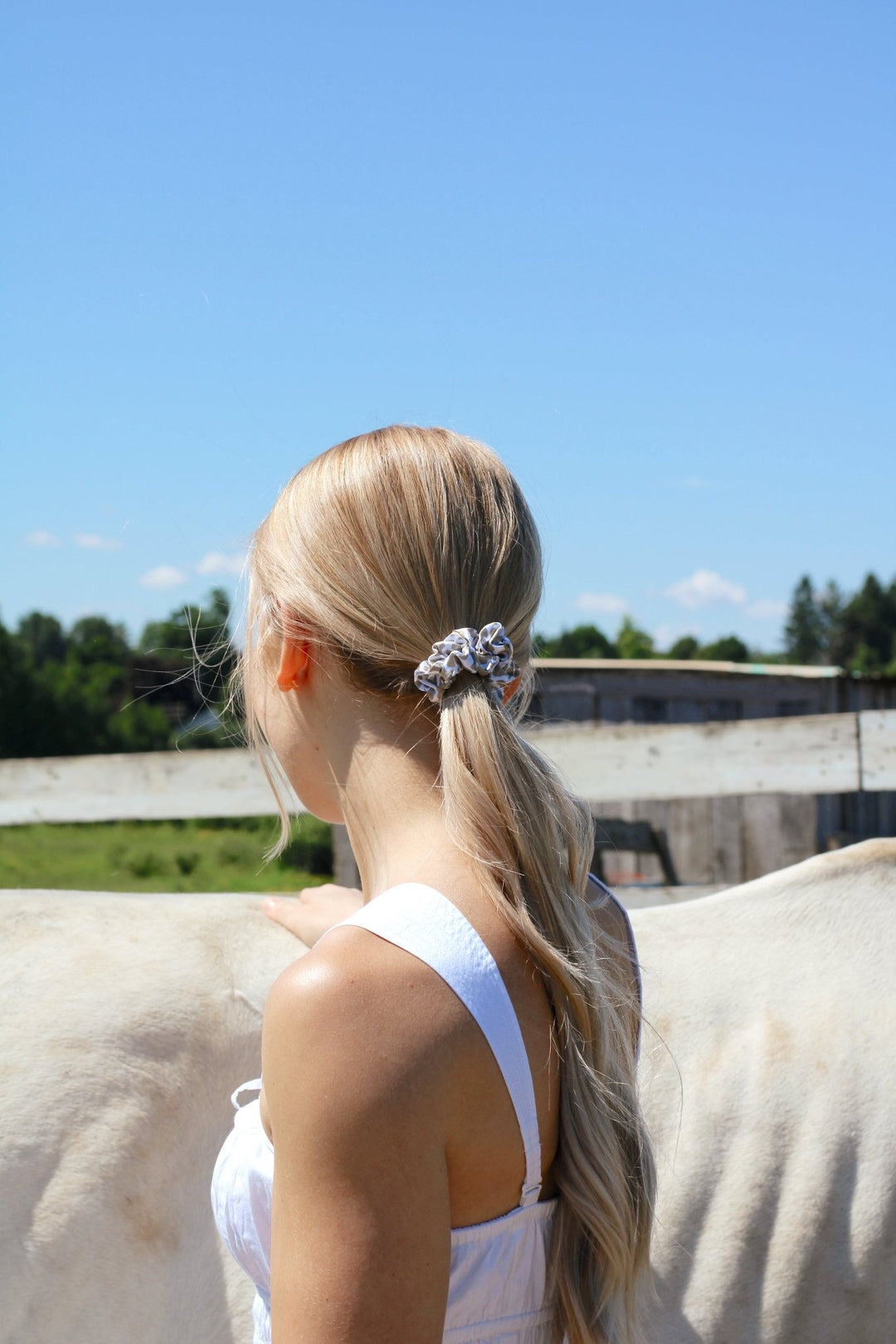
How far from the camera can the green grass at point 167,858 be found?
10.8 m

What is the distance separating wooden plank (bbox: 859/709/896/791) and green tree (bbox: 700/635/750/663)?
59338mm

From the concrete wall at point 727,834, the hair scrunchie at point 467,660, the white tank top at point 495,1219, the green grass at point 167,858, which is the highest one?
the hair scrunchie at point 467,660

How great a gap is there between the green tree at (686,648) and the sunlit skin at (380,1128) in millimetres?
63792

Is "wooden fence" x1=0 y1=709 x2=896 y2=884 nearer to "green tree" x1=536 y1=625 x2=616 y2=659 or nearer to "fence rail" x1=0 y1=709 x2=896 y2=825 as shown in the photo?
"fence rail" x1=0 y1=709 x2=896 y2=825

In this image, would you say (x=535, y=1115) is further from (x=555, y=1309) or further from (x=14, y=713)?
(x=14, y=713)

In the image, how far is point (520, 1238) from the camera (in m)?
0.98

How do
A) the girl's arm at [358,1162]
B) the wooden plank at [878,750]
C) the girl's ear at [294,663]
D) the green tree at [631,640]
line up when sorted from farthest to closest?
the green tree at [631,640]
the wooden plank at [878,750]
the girl's ear at [294,663]
the girl's arm at [358,1162]

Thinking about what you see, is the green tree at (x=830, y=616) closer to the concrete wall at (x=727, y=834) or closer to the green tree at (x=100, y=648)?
the green tree at (x=100, y=648)

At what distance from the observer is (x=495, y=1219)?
0.96 metres

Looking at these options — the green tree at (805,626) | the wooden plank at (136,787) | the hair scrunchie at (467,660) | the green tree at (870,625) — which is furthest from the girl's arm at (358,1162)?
the green tree at (805,626)

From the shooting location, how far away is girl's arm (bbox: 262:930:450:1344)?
84 centimetres

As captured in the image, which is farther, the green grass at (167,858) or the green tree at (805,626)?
the green tree at (805,626)

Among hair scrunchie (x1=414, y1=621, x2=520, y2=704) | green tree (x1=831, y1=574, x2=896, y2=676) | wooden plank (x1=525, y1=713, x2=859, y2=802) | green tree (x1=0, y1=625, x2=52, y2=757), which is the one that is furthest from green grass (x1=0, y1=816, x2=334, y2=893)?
green tree (x1=831, y1=574, x2=896, y2=676)

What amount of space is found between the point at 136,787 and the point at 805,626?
327 ft
